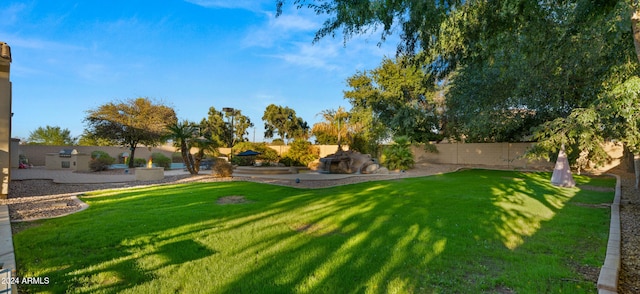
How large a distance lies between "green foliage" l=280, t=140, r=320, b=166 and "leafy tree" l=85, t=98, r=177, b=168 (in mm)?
8055

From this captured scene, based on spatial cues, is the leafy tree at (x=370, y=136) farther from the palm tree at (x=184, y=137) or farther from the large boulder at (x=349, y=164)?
the palm tree at (x=184, y=137)

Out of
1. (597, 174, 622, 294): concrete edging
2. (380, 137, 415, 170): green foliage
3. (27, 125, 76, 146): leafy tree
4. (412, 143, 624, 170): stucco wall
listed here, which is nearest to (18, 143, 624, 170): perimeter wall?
(412, 143, 624, 170): stucco wall

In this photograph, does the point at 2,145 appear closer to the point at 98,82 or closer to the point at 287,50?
the point at 287,50

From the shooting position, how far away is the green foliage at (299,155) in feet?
70.7

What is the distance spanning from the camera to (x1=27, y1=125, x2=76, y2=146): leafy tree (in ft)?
88.9

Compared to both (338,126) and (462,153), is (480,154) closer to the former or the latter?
(462,153)

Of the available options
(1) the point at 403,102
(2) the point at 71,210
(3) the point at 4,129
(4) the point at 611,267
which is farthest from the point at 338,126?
(4) the point at 611,267

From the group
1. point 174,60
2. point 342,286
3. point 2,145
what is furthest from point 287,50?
point 342,286

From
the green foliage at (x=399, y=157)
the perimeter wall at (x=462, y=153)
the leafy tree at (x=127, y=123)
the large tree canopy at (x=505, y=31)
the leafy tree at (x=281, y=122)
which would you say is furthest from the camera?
the leafy tree at (x=281, y=122)

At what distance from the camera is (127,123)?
2062cm

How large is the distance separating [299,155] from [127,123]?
1134 cm

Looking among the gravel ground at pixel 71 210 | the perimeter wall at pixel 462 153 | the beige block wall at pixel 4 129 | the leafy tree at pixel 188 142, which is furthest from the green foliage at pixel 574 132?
the perimeter wall at pixel 462 153

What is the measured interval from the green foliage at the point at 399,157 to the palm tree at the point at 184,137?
429 inches

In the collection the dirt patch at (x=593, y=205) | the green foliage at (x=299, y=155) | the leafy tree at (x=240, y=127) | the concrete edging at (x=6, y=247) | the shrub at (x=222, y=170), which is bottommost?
the dirt patch at (x=593, y=205)
